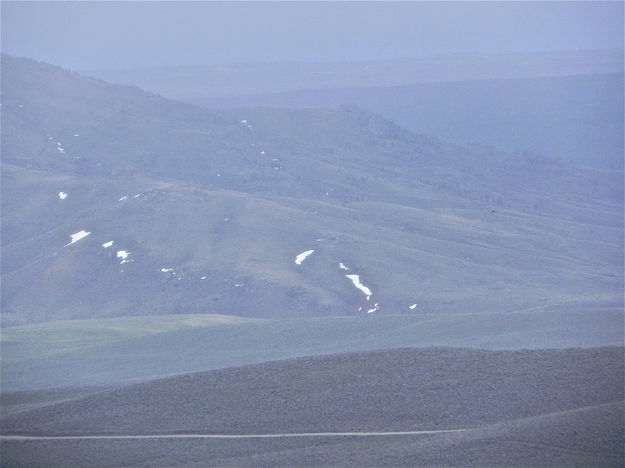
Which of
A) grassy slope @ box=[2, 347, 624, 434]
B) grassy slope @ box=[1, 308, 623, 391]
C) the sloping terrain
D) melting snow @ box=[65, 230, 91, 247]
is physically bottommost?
the sloping terrain

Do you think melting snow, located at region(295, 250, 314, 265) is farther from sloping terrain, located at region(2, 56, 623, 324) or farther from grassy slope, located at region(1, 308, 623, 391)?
grassy slope, located at region(1, 308, 623, 391)

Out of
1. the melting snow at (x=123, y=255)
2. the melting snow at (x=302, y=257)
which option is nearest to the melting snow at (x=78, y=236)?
the melting snow at (x=123, y=255)

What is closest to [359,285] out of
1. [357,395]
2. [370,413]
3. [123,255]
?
[123,255]

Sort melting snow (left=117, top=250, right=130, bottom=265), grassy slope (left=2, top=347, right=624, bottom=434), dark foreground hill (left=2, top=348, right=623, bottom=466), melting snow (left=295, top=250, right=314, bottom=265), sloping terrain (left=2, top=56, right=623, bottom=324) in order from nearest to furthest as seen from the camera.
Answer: dark foreground hill (left=2, top=348, right=623, bottom=466)
grassy slope (left=2, top=347, right=624, bottom=434)
sloping terrain (left=2, top=56, right=623, bottom=324)
melting snow (left=295, top=250, right=314, bottom=265)
melting snow (left=117, top=250, right=130, bottom=265)

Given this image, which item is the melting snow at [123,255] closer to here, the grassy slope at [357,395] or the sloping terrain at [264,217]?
the sloping terrain at [264,217]

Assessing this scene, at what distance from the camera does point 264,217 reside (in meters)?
104

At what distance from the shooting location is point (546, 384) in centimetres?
2508

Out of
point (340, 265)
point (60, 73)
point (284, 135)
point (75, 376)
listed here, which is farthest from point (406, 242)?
point (60, 73)

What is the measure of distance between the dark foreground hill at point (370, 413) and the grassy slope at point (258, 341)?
11.4 meters

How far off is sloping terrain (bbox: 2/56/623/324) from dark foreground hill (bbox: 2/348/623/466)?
122 ft

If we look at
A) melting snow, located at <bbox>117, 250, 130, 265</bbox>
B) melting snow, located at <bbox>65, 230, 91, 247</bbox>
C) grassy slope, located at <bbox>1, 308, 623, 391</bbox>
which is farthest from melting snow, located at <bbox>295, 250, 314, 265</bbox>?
grassy slope, located at <bbox>1, 308, 623, 391</bbox>

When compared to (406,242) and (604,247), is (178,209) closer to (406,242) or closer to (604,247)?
(406,242)

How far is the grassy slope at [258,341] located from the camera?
4144 centimetres

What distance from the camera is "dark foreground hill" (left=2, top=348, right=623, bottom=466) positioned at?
20.8 meters
